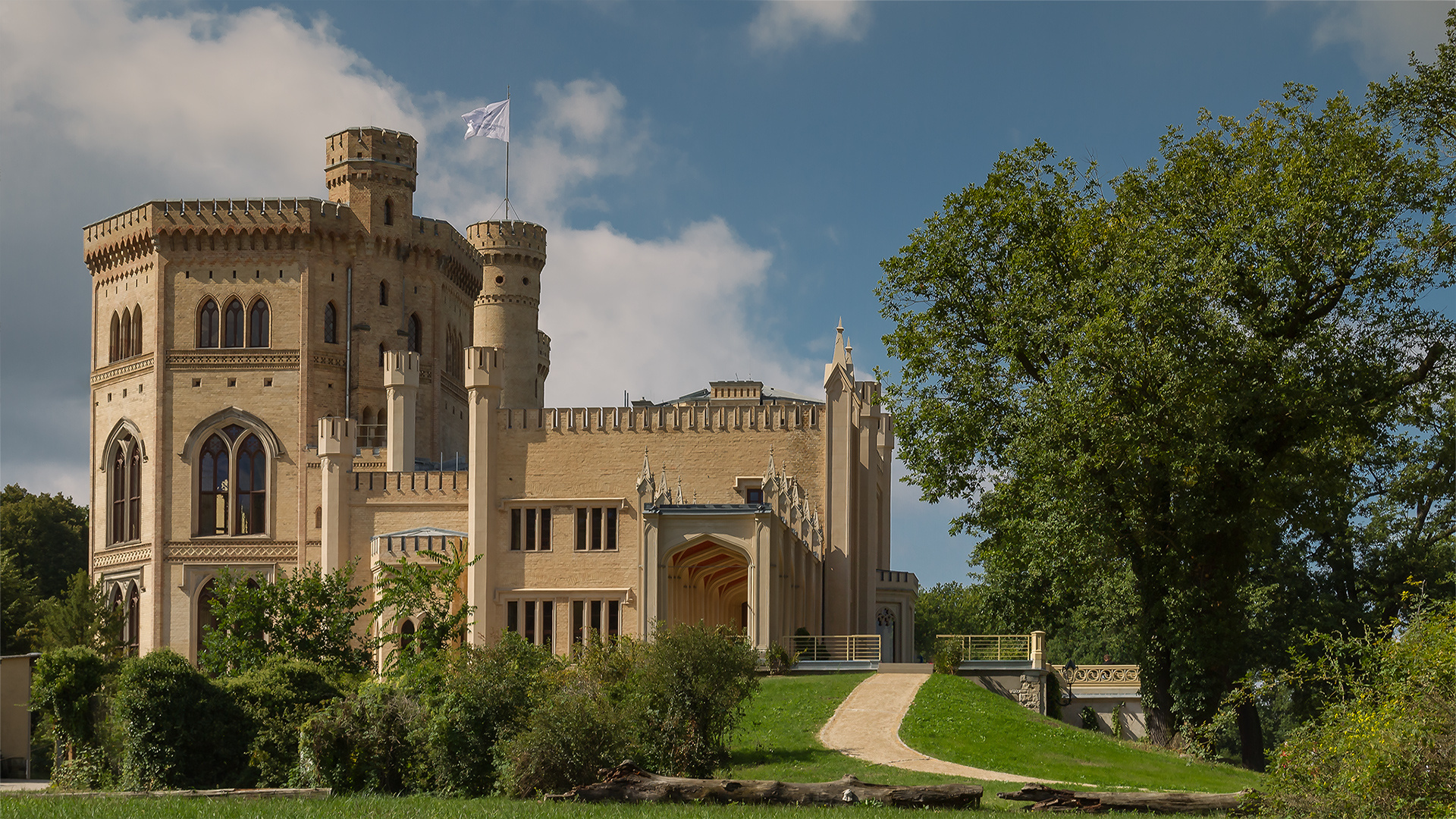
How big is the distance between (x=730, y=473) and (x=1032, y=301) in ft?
58.2

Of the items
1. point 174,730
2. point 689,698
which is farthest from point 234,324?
point 689,698

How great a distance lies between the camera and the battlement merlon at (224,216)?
183ft

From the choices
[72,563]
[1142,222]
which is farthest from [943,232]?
[72,563]

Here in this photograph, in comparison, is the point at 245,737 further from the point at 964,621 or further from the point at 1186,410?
the point at 964,621

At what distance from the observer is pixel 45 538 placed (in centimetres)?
7219

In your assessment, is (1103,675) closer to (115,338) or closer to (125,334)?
(125,334)

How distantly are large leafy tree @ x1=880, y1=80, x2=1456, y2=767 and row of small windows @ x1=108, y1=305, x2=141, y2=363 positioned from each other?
3478 cm

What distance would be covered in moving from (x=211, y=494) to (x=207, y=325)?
6208mm

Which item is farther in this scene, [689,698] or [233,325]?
[233,325]

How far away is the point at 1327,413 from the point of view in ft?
98.1

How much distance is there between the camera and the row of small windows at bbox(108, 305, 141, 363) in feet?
187

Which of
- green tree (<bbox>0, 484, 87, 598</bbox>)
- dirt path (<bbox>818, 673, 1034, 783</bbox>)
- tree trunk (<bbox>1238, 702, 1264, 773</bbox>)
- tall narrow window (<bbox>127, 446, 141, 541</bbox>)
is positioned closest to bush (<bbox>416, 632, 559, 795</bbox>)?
dirt path (<bbox>818, 673, 1034, 783</bbox>)

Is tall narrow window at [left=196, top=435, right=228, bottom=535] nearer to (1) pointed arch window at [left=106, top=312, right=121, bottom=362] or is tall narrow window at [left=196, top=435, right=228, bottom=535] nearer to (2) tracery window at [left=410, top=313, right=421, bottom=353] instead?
(1) pointed arch window at [left=106, top=312, right=121, bottom=362]

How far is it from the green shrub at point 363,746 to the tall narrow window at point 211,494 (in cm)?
3176
